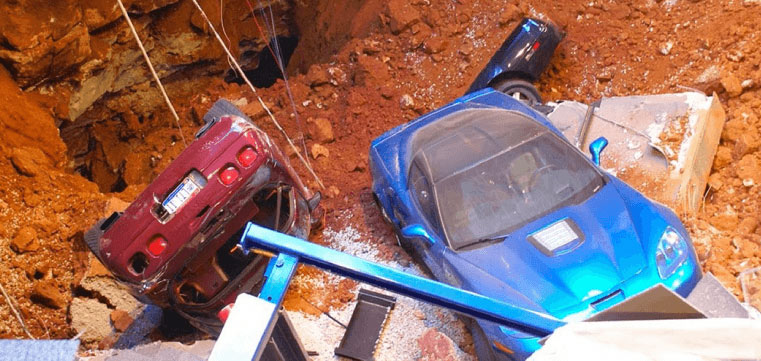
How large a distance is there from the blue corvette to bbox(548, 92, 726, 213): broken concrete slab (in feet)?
2.73

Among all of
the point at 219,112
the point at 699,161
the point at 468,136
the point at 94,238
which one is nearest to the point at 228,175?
the point at 219,112

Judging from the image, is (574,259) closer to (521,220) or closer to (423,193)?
(521,220)

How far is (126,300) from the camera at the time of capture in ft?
22.6

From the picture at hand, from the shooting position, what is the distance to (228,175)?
5621 mm

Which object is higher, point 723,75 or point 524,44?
point 524,44

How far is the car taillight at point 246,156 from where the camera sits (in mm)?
5699

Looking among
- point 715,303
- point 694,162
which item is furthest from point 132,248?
Answer: point 694,162

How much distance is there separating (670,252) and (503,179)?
133 centimetres

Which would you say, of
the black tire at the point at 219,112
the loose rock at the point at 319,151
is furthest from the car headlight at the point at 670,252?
the loose rock at the point at 319,151

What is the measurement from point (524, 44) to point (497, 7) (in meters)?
1.23

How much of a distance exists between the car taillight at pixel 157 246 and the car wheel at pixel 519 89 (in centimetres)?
393

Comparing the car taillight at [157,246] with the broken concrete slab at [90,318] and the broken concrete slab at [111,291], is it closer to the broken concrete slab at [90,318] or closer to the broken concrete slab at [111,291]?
the broken concrete slab at [111,291]

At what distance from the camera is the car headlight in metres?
4.86

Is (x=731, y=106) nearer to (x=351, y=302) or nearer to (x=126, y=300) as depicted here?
(x=351, y=302)
